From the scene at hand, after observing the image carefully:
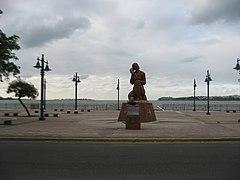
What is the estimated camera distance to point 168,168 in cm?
893

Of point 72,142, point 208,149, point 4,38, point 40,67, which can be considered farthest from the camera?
point 40,67

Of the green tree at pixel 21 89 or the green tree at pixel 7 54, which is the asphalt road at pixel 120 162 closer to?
the green tree at pixel 7 54

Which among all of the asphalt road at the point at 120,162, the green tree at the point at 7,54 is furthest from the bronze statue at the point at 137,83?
the asphalt road at the point at 120,162

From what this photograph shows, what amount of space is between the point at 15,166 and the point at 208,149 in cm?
656

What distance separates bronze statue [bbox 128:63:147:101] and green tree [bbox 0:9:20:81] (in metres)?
8.83

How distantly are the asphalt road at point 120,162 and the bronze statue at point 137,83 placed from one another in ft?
49.3

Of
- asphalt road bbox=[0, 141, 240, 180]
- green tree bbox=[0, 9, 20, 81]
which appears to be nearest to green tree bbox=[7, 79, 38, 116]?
green tree bbox=[0, 9, 20, 81]

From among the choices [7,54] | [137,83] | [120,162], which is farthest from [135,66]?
[120,162]

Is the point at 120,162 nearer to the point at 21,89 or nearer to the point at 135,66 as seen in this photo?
the point at 135,66

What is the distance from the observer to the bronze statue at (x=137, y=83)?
28.4 m

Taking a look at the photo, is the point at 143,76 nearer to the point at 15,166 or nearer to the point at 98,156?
the point at 98,156

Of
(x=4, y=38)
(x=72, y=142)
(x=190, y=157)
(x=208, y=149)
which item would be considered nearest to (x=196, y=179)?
(x=190, y=157)

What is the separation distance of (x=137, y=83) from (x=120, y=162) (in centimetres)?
1887

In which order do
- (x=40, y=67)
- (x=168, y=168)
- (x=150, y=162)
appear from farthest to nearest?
(x=40, y=67) < (x=150, y=162) < (x=168, y=168)
